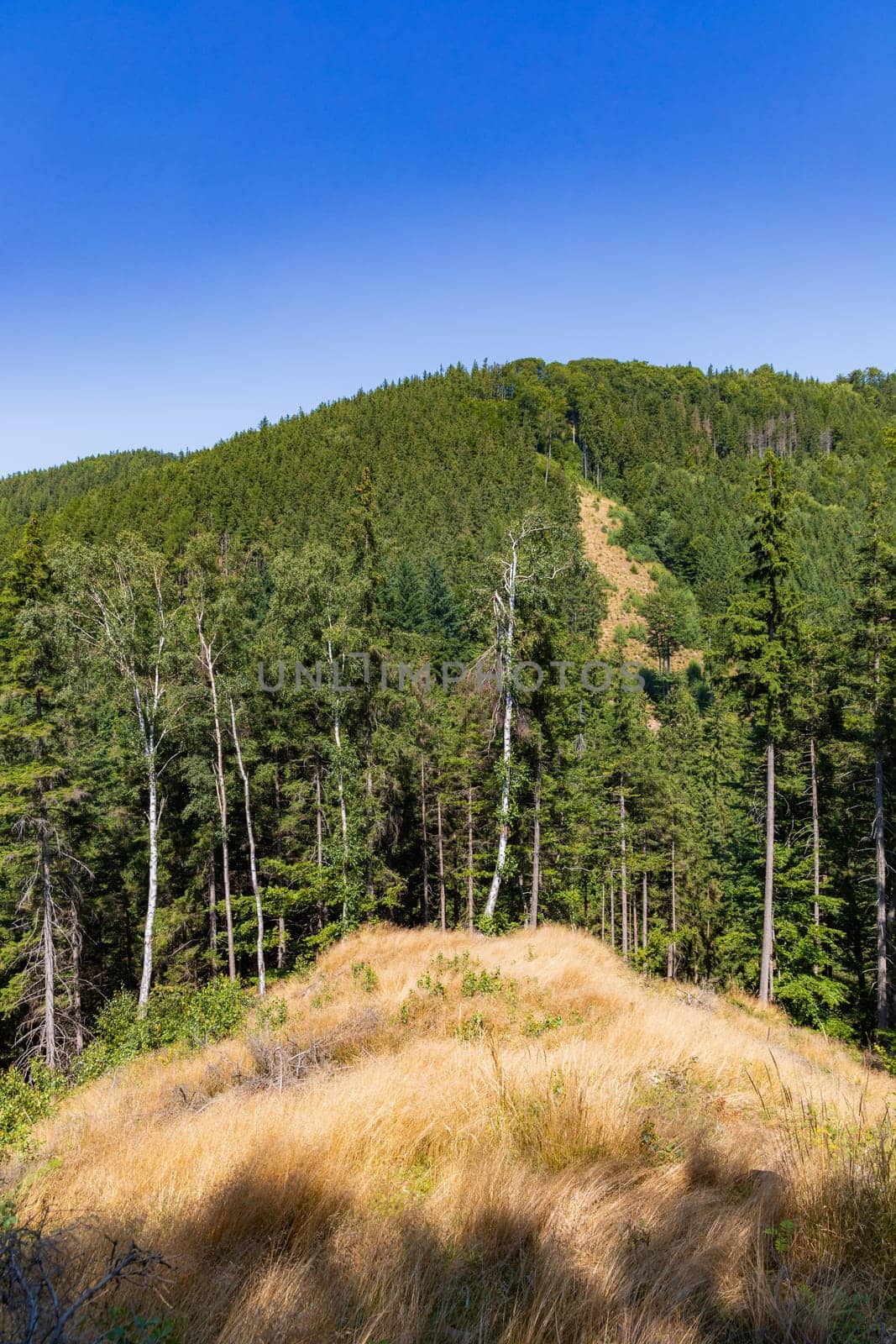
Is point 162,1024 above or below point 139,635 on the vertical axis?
below

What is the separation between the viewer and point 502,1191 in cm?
317

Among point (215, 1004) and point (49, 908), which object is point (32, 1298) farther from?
point (49, 908)

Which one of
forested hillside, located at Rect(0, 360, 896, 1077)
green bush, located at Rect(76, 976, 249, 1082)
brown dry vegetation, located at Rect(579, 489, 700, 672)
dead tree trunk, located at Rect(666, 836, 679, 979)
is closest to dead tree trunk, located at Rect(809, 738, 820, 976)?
forested hillside, located at Rect(0, 360, 896, 1077)

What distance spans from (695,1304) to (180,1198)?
2.68 meters

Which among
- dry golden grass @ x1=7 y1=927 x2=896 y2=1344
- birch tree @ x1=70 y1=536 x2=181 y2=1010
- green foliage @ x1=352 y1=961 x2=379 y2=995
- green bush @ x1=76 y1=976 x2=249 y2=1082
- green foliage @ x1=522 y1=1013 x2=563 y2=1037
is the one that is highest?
birch tree @ x1=70 y1=536 x2=181 y2=1010

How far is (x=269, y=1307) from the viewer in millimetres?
2393

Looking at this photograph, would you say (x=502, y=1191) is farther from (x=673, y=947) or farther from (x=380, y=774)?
(x=673, y=947)

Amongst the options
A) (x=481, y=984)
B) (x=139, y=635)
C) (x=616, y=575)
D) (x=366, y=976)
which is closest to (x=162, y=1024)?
(x=366, y=976)

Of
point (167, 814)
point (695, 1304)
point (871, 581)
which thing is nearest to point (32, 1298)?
point (695, 1304)

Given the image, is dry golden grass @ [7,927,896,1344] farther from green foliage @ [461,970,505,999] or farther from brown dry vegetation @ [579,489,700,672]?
brown dry vegetation @ [579,489,700,672]

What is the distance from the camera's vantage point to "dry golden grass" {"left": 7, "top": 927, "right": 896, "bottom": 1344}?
239cm

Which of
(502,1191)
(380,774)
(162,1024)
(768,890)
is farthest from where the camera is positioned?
(380,774)

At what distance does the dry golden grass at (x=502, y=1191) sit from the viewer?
2.39 m

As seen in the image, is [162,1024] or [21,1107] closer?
[21,1107]
